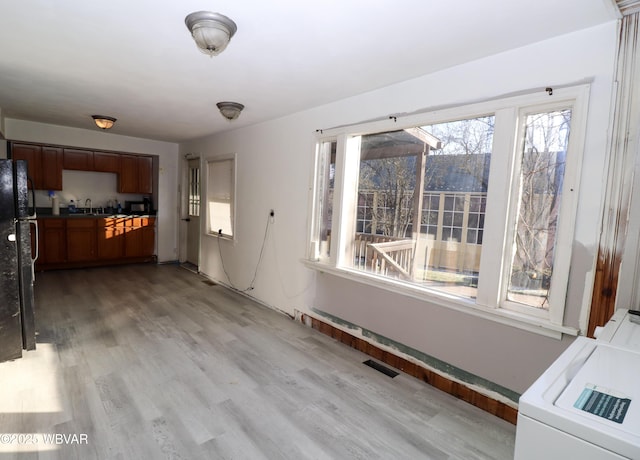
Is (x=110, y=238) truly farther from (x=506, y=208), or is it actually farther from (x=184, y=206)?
(x=506, y=208)

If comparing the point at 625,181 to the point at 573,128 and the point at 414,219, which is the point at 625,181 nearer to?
the point at 573,128

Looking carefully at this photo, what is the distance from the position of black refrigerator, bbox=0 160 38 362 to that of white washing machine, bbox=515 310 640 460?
3.60 m

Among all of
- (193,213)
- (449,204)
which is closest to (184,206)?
(193,213)

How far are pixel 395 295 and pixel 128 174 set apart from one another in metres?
5.77

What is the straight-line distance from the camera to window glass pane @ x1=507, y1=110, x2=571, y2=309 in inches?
80.4

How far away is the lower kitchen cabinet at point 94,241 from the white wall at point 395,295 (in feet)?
7.78

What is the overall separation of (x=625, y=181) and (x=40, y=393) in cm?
388

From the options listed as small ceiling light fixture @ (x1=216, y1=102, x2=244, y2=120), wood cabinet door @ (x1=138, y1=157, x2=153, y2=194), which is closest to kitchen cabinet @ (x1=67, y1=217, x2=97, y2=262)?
wood cabinet door @ (x1=138, y1=157, x2=153, y2=194)

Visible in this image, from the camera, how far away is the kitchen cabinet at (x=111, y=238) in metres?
5.94

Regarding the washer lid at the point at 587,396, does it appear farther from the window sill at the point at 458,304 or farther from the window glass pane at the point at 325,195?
the window glass pane at the point at 325,195

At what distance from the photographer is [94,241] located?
588 centimetres

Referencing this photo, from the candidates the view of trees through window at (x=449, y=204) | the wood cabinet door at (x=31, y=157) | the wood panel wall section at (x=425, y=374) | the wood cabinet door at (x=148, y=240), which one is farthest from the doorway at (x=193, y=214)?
the wood panel wall section at (x=425, y=374)

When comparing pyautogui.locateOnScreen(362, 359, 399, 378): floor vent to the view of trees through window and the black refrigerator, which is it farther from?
the black refrigerator

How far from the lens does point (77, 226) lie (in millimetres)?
5699
